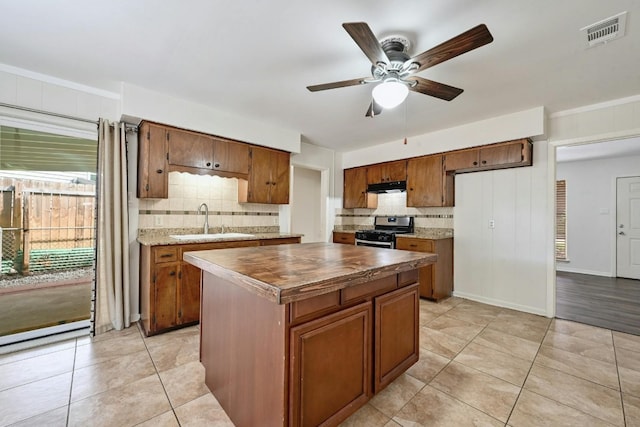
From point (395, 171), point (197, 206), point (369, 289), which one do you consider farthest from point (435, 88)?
point (197, 206)

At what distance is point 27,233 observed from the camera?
2.76m

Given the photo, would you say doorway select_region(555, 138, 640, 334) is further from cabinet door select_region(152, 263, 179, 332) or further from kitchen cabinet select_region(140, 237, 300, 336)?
cabinet door select_region(152, 263, 179, 332)

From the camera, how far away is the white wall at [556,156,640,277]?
5.41 meters

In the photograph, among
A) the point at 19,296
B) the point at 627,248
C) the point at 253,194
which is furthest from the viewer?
the point at 627,248

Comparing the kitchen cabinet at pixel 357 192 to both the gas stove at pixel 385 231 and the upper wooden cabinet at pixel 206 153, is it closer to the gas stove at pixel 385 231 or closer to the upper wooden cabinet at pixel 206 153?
the gas stove at pixel 385 231

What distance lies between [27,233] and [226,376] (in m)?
2.73

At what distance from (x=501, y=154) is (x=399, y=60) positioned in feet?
7.77

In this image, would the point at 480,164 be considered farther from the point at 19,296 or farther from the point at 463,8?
the point at 19,296

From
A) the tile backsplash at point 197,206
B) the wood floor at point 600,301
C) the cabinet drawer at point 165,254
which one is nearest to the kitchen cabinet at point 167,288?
the cabinet drawer at point 165,254

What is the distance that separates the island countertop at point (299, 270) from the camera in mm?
1127

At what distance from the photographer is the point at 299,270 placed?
1.41 m

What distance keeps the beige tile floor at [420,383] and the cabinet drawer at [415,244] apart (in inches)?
50.4

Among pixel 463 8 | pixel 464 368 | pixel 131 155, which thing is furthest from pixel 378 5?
pixel 131 155

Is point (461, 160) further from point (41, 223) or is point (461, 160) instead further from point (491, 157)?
point (41, 223)
